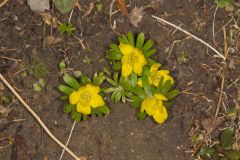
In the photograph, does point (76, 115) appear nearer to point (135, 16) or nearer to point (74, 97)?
point (74, 97)

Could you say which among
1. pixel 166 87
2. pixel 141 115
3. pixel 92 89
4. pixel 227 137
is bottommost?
pixel 227 137

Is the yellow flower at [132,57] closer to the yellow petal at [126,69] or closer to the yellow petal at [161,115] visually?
the yellow petal at [126,69]

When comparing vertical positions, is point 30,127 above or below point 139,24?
below

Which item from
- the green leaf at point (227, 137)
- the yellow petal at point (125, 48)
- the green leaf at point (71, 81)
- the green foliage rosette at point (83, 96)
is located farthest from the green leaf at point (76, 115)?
the green leaf at point (227, 137)

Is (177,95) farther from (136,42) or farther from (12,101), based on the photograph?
(12,101)

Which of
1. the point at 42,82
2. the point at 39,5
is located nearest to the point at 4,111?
the point at 42,82

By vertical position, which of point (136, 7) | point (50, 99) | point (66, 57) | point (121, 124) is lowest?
point (121, 124)

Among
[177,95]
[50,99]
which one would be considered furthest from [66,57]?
[177,95]

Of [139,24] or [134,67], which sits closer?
[134,67]
